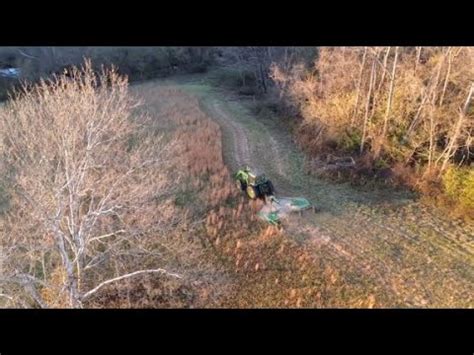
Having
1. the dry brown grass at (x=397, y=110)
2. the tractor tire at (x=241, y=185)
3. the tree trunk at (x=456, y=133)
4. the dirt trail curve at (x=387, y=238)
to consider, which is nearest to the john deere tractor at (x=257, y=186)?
the tractor tire at (x=241, y=185)

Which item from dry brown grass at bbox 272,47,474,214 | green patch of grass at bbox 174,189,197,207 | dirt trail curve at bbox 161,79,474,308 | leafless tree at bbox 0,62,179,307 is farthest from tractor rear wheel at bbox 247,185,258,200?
dry brown grass at bbox 272,47,474,214

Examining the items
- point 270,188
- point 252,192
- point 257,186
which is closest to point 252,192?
point 252,192

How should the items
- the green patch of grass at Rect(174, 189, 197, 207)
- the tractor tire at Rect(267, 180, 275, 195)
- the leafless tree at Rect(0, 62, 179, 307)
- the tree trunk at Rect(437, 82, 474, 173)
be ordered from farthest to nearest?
1. the green patch of grass at Rect(174, 189, 197, 207)
2. the tractor tire at Rect(267, 180, 275, 195)
3. the tree trunk at Rect(437, 82, 474, 173)
4. the leafless tree at Rect(0, 62, 179, 307)

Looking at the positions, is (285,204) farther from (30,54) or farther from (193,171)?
(30,54)

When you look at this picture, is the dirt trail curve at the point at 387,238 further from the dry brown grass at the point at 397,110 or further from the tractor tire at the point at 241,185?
the dry brown grass at the point at 397,110

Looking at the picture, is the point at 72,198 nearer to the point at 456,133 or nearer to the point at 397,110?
the point at 456,133

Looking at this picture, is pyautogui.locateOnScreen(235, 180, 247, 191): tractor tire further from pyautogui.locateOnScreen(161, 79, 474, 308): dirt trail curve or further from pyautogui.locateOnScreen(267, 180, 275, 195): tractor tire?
pyautogui.locateOnScreen(161, 79, 474, 308): dirt trail curve

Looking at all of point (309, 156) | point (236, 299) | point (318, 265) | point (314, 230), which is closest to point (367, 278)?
point (318, 265)

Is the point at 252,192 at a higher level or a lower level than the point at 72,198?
lower

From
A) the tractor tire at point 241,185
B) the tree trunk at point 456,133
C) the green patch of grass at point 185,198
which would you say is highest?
the tree trunk at point 456,133
